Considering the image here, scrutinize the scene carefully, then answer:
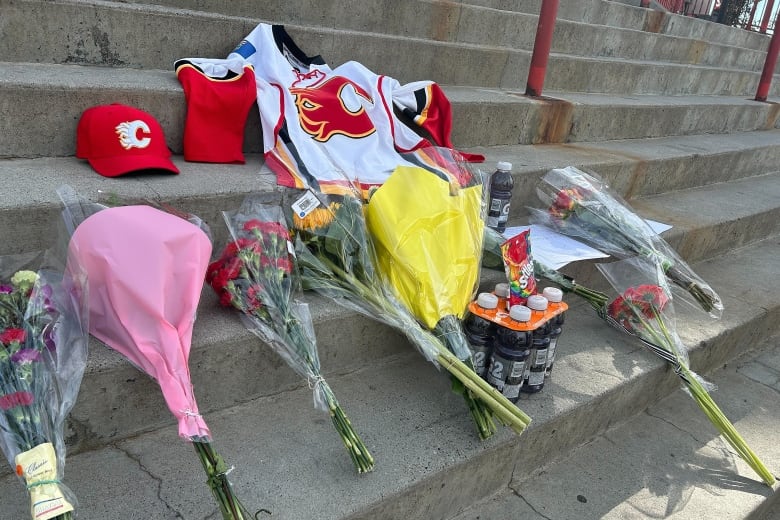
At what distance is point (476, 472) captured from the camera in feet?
6.32

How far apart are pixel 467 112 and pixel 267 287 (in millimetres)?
2167

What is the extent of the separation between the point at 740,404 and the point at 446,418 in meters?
1.64

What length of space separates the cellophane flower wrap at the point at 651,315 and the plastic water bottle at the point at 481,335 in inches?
33.2

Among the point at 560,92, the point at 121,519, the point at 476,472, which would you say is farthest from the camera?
the point at 560,92

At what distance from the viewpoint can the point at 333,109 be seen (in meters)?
3.06

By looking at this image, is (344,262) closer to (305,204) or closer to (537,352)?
(305,204)

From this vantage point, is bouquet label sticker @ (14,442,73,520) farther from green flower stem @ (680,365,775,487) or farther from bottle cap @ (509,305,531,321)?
green flower stem @ (680,365,775,487)

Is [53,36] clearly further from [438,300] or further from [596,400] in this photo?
[596,400]

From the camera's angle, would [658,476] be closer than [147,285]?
No

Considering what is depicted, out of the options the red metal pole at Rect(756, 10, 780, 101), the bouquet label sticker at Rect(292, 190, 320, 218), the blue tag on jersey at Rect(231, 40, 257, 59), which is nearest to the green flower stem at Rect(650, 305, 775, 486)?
the bouquet label sticker at Rect(292, 190, 320, 218)

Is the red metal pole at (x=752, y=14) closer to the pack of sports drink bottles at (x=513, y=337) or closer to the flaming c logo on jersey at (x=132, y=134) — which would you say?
the pack of sports drink bottles at (x=513, y=337)

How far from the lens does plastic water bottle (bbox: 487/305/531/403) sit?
197cm

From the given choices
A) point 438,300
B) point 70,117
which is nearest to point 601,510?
point 438,300

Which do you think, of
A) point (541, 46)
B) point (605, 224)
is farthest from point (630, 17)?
point (605, 224)
